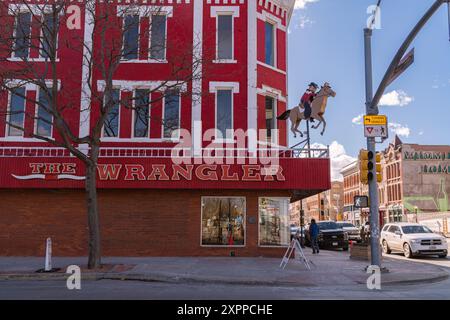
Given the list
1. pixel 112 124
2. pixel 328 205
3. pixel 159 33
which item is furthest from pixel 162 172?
pixel 328 205

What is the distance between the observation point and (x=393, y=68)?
13.4 meters

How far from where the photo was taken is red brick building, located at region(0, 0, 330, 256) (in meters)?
19.0

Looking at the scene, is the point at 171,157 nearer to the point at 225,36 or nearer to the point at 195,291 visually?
the point at 225,36

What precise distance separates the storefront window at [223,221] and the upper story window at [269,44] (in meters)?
6.82

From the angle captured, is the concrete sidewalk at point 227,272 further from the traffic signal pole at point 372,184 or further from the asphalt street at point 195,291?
the traffic signal pole at point 372,184

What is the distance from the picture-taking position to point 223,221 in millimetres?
19828

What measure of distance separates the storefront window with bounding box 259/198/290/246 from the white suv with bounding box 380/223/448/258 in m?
6.81

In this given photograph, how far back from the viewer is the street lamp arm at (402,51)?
11344mm

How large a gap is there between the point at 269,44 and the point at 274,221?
8.33m

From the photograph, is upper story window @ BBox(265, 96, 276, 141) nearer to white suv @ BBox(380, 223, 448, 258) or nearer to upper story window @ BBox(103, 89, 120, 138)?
upper story window @ BBox(103, 89, 120, 138)

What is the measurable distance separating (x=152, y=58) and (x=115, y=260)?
8233 mm

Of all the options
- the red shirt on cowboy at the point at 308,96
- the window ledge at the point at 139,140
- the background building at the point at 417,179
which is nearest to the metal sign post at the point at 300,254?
the window ledge at the point at 139,140
